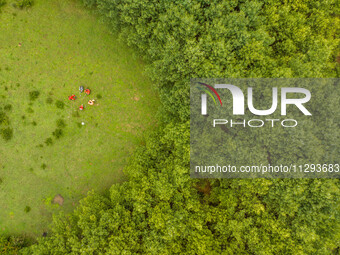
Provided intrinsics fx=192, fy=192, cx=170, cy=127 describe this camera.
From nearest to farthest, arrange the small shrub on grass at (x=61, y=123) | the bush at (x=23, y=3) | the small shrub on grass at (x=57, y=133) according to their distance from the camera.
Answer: the small shrub on grass at (x=57, y=133) → the small shrub on grass at (x=61, y=123) → the bush at (x=23, y=3)

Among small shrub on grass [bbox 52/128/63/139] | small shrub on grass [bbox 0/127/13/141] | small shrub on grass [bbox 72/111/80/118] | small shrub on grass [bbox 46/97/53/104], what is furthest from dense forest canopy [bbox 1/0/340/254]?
small shrub on grass [bbox 46/97/53/104]

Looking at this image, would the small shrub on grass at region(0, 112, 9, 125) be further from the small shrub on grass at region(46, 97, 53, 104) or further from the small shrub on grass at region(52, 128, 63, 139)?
the small shrub on grass at region(52, 128, 63, 139)

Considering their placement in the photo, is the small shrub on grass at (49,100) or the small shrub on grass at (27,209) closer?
the small shrub on grass at (27,209)

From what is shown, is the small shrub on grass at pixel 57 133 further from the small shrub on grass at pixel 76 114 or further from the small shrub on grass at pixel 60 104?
the small shrub on grass at pixel 60 104

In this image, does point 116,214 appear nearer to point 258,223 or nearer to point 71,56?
point 258,223

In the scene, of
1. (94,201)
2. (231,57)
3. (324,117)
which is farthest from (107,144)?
Answer: (324,117)

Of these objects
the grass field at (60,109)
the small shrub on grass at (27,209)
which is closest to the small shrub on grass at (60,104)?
the grass field at (60,109)

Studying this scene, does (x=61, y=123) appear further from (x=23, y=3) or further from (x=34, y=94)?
(x=23, y=3)

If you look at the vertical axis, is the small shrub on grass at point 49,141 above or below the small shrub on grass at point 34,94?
below
